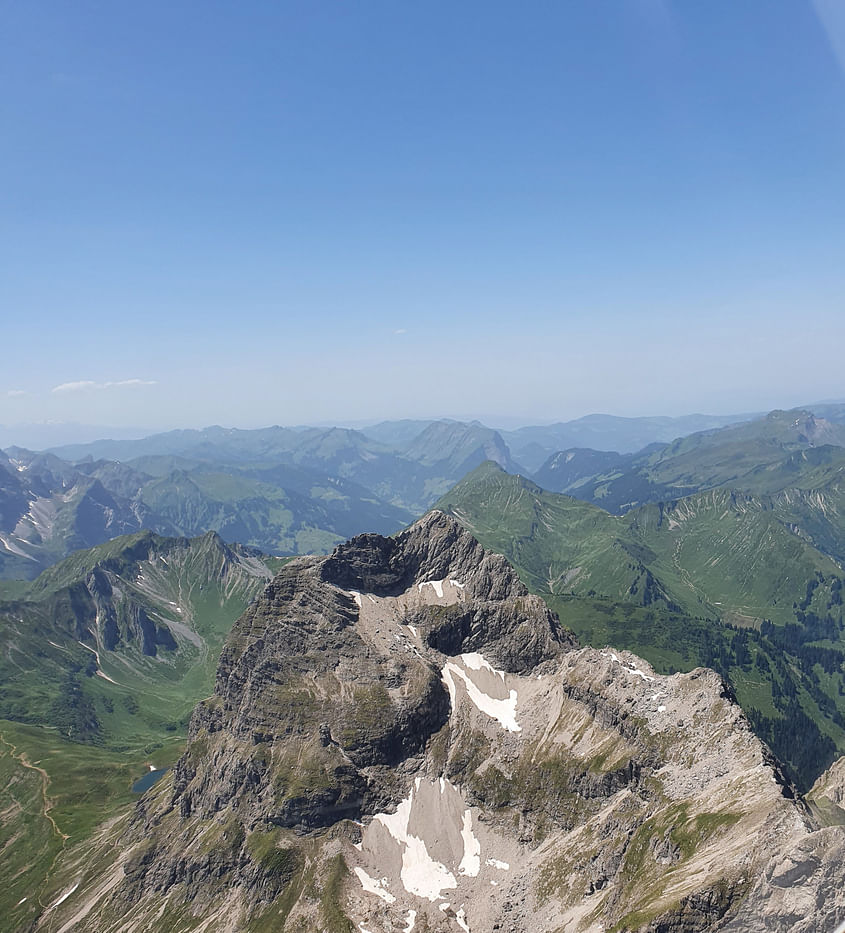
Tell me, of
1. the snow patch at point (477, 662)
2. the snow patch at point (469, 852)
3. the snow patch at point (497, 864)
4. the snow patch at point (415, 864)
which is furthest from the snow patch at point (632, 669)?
the snow patch at point (415, 864)

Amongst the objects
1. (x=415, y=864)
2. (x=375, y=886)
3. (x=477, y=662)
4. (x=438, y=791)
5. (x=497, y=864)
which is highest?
(x=477, y=662)

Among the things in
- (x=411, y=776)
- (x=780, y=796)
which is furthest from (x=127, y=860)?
(x=780, y=796)

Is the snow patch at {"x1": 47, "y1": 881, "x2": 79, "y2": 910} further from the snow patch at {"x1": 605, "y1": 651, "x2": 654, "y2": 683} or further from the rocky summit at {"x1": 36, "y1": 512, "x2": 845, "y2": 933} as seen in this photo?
the snow patch at {"x1": 605, "y1": 651, "x2": 654, "y2": 683}

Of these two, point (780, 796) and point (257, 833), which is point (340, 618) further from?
point (780, 796)

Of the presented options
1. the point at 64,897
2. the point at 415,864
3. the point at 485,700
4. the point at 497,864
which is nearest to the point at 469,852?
the point at 497,864

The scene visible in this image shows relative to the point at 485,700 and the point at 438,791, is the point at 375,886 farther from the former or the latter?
the point at 485,700

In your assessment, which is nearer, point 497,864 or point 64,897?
point 497,864
